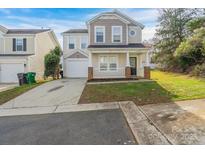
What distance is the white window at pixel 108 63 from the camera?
21859 millimetres

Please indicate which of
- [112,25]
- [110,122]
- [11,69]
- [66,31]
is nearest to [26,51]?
[11,69]

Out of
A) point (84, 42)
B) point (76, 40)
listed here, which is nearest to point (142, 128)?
point (84, 42)

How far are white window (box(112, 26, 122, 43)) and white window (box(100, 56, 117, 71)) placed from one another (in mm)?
1659

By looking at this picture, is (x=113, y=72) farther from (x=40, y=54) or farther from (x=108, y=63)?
(x=40, y=54)

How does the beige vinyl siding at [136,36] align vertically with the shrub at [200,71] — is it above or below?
above

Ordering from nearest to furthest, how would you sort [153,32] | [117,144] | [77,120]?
[117,144] < [77,120] < [153,32]

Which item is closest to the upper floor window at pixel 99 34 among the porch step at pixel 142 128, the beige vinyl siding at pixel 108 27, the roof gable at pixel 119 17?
the beige vinyl siding at pixel 108 27

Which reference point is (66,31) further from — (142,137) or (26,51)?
(142,137)

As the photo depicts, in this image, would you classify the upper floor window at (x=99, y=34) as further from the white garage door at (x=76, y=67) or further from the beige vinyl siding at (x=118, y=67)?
the white garage door at (x=76, y=67)

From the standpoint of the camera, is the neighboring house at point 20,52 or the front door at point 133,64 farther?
the neighboring house at point 20,52

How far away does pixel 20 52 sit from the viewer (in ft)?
81.7

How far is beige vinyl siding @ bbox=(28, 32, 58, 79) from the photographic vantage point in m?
24.8
